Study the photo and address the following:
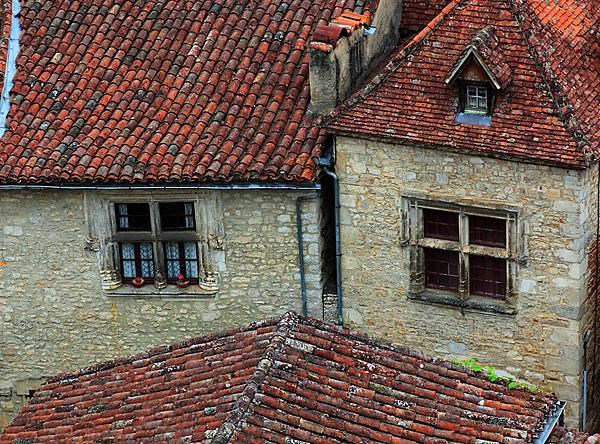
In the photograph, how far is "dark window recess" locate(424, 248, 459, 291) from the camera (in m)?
19.4

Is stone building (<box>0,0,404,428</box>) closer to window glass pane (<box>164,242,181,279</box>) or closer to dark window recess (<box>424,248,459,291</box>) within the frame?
window glass pane (<box>164,242,181,279</box>)

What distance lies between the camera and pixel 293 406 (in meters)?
14.9

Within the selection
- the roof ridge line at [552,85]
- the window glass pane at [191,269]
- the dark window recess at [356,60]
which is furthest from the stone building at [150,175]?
the roof ridge line at [552,85]

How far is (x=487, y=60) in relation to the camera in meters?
18.0

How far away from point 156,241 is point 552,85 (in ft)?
20.2

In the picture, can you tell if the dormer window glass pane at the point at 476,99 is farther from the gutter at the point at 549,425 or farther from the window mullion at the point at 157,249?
the window mullion at the point at 157,249

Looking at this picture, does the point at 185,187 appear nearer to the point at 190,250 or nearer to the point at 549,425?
the point at 190,250

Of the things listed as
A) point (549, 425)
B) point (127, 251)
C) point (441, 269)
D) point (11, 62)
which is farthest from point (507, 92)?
point (11, 62)

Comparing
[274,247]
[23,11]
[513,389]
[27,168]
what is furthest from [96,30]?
[513,389]

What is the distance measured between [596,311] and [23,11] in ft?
31.6

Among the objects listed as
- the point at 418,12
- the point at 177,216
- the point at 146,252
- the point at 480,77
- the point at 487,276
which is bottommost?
the point at 487,276

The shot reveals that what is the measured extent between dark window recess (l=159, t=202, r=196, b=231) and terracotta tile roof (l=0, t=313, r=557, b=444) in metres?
3.67

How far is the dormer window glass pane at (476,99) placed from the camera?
1830cm

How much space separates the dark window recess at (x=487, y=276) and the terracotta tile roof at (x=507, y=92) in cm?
170
